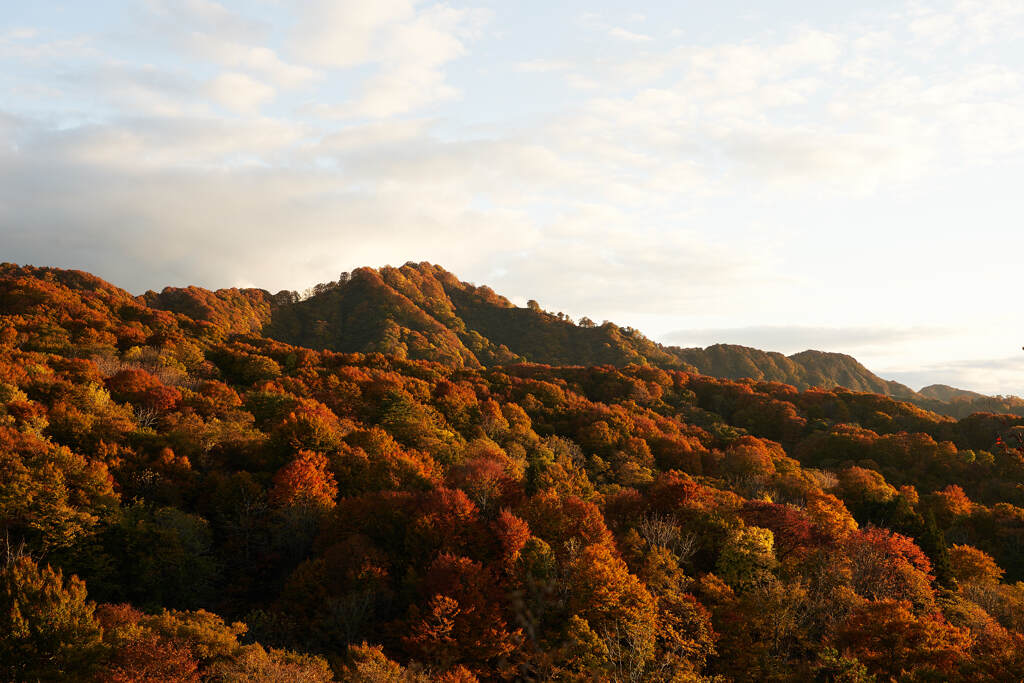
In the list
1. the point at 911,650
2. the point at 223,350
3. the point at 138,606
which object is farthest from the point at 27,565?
the point at 223,350

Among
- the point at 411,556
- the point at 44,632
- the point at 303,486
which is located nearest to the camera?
the point at 44,632

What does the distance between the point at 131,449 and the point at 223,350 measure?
180 feet

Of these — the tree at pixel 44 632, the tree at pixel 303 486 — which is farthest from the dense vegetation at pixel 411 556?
the tree at pixel 303 486

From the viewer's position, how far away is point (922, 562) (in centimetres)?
5175

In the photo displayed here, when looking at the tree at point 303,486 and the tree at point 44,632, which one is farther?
the tree at point 303,486

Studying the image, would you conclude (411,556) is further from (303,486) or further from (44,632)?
(44,632)

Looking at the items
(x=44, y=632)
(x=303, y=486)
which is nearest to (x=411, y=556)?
(x=303, y=486)

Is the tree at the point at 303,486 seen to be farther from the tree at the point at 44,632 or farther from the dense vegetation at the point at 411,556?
the tree at the point at 44,632

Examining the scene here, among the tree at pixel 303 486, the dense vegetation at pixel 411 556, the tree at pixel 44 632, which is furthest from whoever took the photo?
the tree at pixel 303 486

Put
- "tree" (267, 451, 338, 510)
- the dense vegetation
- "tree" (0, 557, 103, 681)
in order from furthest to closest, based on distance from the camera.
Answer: "tree" (267, 451, 338, 510) → the dense vegetation → "tree" (0, 557, 103, 681)

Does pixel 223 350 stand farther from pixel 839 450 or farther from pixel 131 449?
pixel 839 450

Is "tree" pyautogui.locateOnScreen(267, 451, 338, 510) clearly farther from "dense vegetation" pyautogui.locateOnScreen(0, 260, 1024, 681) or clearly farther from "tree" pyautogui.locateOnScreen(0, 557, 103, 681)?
"tree" pyautogui.locateOnScreen(0, 557, 103, 681)

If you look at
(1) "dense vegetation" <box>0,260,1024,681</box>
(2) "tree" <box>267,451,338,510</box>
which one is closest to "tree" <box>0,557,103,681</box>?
(1) "dense vegetation" <box>0,260,1024,681</box>

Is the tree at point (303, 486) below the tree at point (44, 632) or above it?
above
